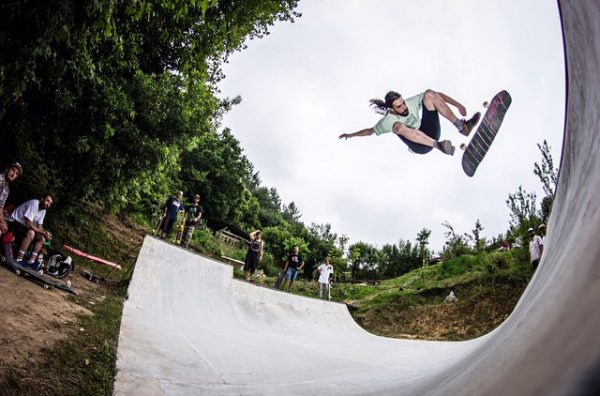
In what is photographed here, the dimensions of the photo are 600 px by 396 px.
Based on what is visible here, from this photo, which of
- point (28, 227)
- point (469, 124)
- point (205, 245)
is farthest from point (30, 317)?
point (205, 245)

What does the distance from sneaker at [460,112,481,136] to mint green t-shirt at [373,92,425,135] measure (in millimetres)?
854

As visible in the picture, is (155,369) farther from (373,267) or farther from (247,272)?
(373,267)

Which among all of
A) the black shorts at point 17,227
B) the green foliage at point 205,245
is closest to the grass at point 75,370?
the black shorts at point 17,227

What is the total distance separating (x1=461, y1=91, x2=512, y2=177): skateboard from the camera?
690 centimetres

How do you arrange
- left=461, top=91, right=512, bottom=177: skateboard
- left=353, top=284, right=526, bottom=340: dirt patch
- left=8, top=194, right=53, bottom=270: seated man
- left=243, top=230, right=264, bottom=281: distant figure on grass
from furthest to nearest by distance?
1. left=243, top=230, right=264, bottom=281: distant figure on grass
2. left=353, top=284, right=526, bottom=340: dirt patch
3. left=461, top=91, right=512, bottom=177: skateboard
4. left=8, top=194, right=53, bottom=270: seated man

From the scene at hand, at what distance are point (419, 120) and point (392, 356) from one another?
4.66 metres

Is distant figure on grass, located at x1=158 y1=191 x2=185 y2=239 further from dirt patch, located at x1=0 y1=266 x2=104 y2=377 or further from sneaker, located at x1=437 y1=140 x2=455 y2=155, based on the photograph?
Result: sneaker, located at x1=437 y1=140 x2=455 y2=155

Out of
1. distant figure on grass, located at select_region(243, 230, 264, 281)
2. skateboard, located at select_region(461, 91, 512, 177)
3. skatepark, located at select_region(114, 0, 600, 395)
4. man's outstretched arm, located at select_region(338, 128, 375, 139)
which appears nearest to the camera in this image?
skatepark, located at select_region(114, 0, 600, 395)

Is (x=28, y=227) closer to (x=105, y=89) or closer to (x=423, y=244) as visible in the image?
(x=105, y=89)

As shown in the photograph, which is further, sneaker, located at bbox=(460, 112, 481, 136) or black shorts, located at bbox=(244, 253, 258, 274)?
black shorts, located at bbox=(244, 253, 258, 274)

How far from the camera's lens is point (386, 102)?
659cm

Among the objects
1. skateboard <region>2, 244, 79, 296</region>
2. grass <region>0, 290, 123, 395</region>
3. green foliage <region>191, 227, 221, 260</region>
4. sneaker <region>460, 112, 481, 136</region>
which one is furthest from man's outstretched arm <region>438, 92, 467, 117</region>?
green foliage <region>191, 227, 221, 260</region>

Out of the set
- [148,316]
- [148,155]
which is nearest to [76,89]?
[148,155]

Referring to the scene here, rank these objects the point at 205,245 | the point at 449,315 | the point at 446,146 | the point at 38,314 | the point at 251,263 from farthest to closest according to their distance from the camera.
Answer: the point at 205,245 < the point at 251,263 < the point at 449,315 < the point at 446,146 < the point at 38,314
